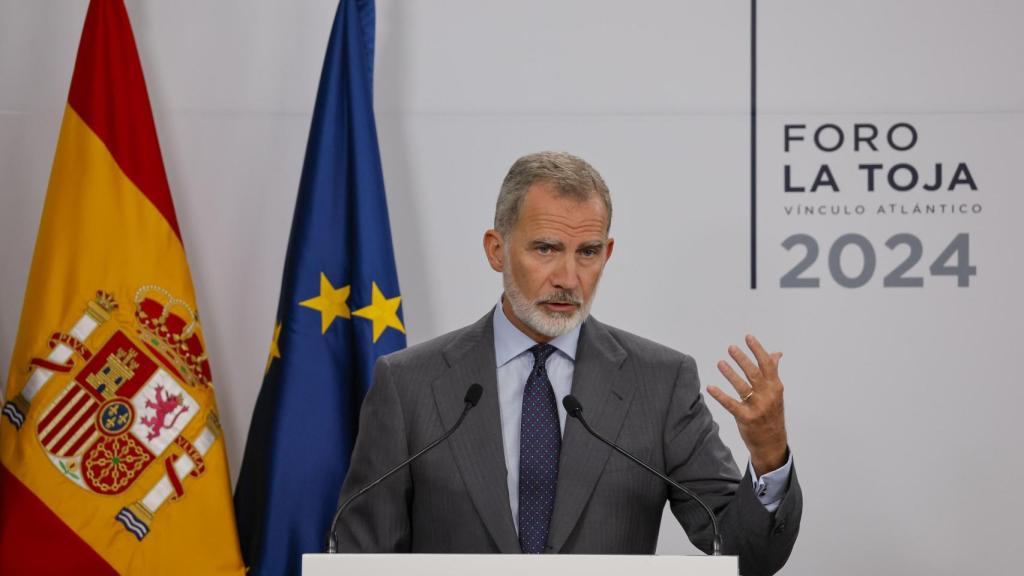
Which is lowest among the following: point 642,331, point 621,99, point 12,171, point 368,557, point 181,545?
point 181,545

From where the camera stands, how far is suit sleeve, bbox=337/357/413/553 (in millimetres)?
2357

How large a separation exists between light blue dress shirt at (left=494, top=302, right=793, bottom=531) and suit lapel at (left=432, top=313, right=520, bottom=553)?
0.03m

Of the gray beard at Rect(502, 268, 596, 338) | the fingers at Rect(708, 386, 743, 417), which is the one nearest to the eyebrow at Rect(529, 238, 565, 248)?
the gray beard at Rect(502, 268, 596, 338)

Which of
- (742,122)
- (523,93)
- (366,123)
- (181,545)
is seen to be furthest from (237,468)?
(742,122)

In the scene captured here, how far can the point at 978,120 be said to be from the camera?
384 centimetres

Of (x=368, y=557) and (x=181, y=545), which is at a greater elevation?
(x=368, y=557)

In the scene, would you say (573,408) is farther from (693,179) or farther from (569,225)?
(693,179)

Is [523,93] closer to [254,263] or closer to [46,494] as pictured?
[254,263]

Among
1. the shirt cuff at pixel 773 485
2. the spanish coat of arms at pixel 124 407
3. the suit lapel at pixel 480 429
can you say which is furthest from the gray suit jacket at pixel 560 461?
the spanish coat of arms at pixel 124 407

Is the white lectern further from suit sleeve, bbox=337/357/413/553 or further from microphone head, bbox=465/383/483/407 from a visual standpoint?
suit sleeve, bbox=337/357/413/553

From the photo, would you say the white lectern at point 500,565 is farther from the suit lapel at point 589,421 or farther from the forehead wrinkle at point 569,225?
the forehead wrinkle at point 569,225

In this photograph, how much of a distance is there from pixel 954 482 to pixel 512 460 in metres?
2.03

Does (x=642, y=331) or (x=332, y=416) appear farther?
(x=642, y=331)

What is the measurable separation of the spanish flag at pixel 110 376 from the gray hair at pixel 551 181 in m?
1.47
